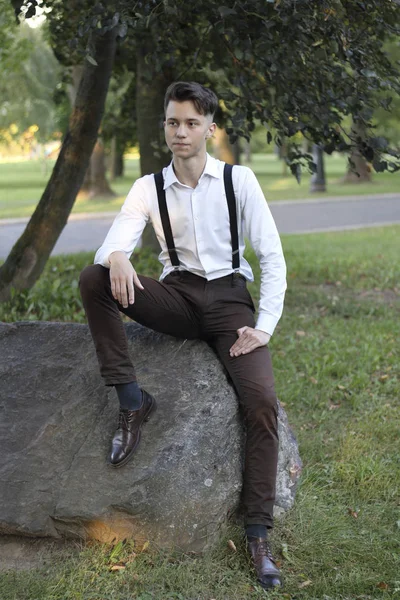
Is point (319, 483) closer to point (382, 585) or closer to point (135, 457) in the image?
point (382, 585)

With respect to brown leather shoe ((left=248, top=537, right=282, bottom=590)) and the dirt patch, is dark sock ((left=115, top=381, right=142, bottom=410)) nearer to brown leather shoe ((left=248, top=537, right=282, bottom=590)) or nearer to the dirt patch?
the dirt patch

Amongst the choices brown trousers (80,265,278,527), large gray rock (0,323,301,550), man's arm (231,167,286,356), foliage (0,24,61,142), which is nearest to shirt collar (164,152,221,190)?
man's arm (231,167,286,356)

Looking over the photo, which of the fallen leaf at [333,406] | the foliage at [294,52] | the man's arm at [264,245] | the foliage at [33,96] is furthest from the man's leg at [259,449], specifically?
the foliage at [33,96]

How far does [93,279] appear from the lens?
4012 mm

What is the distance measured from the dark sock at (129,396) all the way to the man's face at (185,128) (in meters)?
1.19

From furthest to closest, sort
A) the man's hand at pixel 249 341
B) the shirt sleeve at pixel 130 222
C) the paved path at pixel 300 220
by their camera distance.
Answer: the paved path at pixel 300 220 → the shirt sleeve at pixel 130 222 → the man's hand at pixel 249 341

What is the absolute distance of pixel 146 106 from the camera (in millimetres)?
10055

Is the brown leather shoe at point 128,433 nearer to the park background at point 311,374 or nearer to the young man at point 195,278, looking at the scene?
the young man at point 195,278

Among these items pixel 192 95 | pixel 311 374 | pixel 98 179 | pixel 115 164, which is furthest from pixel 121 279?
pixel 115 164

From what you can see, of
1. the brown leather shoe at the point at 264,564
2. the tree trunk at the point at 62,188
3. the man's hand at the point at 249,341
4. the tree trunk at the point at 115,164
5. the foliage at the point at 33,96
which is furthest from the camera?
the tree trunk at the point at 115,164

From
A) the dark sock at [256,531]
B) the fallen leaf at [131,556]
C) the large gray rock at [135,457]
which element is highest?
the large gray rock at [135,457]

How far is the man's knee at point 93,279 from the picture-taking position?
13.1 feet

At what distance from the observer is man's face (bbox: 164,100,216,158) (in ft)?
13.6

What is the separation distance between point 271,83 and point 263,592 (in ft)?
12.7
